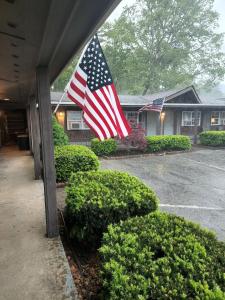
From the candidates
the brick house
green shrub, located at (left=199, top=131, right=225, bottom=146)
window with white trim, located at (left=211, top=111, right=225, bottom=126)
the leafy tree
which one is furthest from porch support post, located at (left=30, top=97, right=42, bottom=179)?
the leafy tree

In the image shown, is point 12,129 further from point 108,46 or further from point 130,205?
point 130,205

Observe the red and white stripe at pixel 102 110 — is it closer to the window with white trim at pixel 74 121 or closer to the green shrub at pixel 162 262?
the green shrub at pixel 162 262

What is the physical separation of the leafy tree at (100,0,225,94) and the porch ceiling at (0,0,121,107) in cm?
2647

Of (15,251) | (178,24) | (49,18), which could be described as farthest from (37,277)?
(178,24)

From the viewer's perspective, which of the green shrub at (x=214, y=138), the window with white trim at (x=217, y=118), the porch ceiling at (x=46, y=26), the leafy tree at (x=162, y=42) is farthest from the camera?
the leafy tree at (x=162, y=42)

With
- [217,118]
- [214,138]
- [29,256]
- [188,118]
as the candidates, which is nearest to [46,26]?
[29,256]

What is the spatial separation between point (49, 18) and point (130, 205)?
2.69m

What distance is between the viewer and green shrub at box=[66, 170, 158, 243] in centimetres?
345

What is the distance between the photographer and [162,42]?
92.9 feet

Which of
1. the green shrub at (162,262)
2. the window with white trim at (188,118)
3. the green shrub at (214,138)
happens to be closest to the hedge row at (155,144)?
the green shrub at (214,138)

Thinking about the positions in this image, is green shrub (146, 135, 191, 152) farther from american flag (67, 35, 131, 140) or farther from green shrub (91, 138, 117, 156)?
american flag (67, 35, 131, 140)

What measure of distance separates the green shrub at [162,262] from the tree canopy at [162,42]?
27.7 metres

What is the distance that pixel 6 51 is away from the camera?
10.3ft

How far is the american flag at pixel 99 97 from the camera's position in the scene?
4195mm
